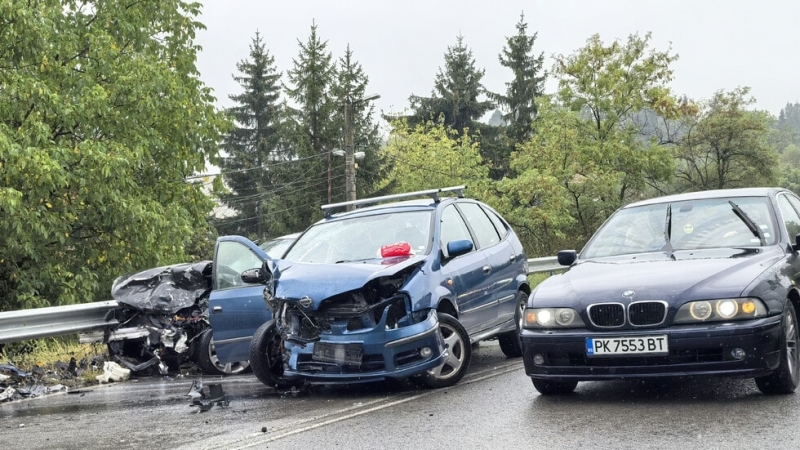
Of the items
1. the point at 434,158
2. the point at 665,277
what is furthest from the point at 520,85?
the point at 665,277

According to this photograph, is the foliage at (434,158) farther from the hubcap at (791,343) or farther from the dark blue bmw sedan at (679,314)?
the hubcap at (791,343)

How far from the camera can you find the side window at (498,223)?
393 inches

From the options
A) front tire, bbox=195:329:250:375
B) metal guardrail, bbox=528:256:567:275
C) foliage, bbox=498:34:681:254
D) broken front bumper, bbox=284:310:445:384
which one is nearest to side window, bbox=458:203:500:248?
broken front bumper, bbox=284:310:445:384

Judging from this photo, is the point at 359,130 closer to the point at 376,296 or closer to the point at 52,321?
the point at 52,321

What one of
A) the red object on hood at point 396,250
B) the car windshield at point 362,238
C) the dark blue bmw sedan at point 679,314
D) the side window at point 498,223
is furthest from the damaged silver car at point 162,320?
the dark blue bmw sedan at point 679,314

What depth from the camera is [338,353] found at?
24.2 feet

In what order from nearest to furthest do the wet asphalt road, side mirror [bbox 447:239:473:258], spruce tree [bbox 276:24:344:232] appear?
the wet asphalt road < side mirror [bbox 447:239:473:258] < spruce tree [bbox 276:24:344:232]

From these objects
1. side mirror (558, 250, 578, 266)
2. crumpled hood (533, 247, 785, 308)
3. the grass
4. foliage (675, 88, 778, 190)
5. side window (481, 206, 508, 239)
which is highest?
foliage (675, 88, 778, 190)

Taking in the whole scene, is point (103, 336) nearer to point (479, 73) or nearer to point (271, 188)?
point (271, 188)

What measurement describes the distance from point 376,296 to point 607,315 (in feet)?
6.90

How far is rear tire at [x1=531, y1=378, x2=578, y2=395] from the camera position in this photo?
6.69 meters

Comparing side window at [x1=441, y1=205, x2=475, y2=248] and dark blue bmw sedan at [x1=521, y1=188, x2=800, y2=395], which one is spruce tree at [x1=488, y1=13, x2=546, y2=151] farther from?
dark blue bmw sedan at [x1=521, y1=188, x2=800, y2=395]

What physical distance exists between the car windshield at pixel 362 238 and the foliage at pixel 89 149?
27.8ft

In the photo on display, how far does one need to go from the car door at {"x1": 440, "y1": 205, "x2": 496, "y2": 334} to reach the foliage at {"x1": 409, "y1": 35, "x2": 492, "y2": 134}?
6479 centimetres
